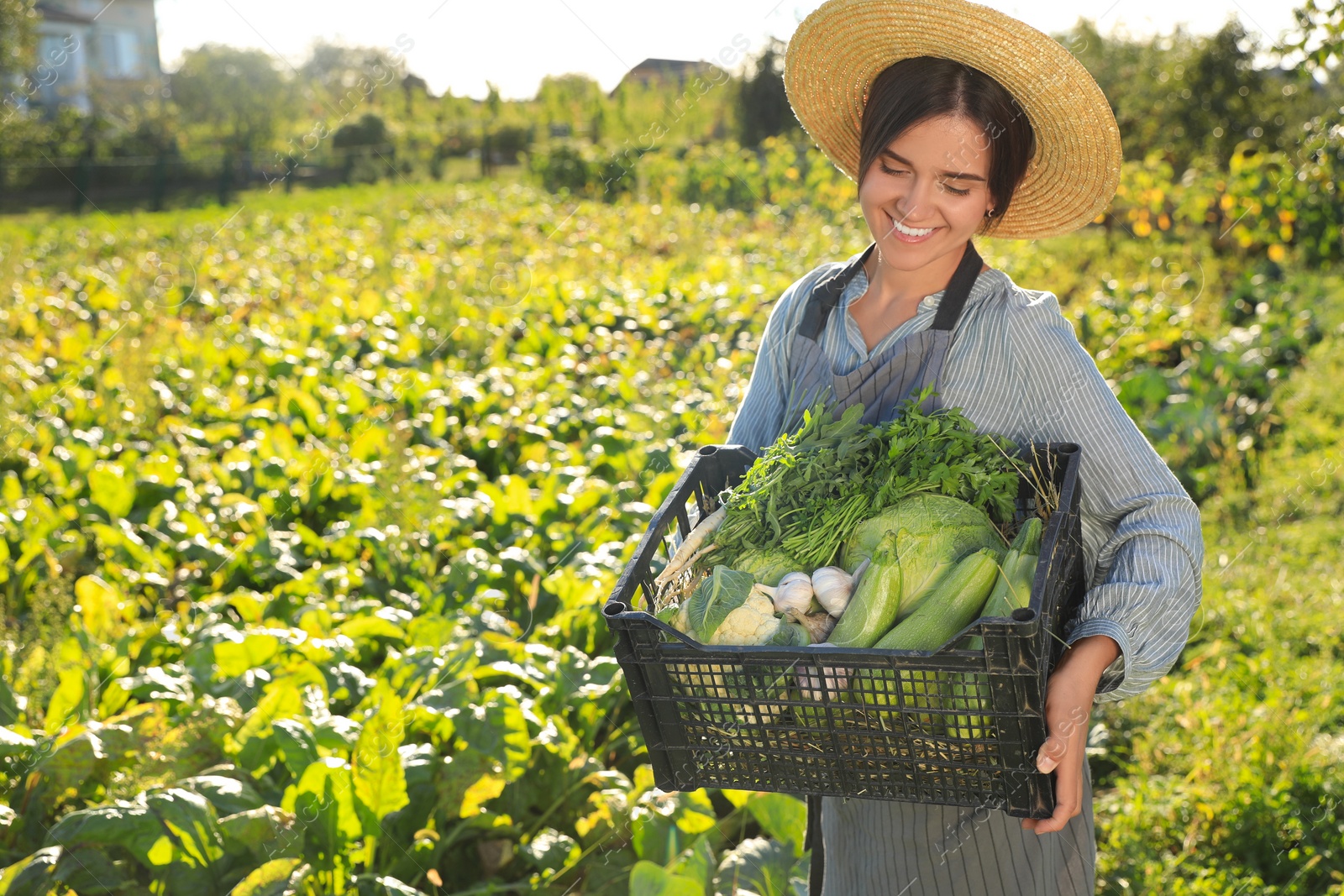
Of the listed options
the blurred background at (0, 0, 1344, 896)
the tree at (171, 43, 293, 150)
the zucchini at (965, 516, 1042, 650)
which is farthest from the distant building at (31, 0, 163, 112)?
the zucchini at (965, 516, 1042, 650)

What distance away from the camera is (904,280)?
6.89 feet

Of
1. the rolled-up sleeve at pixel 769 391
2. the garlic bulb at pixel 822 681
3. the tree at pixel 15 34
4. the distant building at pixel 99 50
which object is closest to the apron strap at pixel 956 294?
the rolled-up sleeve at pixel 769 391

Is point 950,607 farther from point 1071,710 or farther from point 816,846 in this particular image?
point 816,846

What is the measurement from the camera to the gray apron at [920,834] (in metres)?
1.87

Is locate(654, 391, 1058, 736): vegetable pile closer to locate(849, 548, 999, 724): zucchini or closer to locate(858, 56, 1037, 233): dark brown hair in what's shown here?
locate(849, 548, 999, 724): zucchini

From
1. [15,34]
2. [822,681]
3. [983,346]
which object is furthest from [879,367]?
[15,34]

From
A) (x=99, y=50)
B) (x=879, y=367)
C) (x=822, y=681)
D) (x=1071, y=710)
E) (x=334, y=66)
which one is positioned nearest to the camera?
(x=822, y=681)

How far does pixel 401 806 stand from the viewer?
2631mm

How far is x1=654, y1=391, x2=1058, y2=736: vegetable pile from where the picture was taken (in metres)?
1.51

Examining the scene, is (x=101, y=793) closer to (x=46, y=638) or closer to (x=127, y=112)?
(x=46, y=638)

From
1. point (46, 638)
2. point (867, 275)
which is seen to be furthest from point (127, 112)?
point (867, 275)

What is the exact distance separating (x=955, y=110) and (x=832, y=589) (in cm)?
→ 87

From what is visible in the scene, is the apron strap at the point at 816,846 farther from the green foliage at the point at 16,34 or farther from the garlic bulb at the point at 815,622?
the green foliage at the point at 16,34

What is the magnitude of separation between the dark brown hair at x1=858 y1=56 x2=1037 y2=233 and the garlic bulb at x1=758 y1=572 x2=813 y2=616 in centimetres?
79
